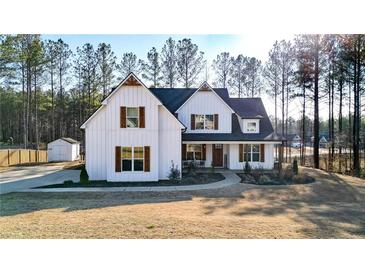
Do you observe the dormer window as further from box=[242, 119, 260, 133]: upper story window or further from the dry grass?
the dry grass

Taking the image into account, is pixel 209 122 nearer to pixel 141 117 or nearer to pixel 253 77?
pixel 141 117

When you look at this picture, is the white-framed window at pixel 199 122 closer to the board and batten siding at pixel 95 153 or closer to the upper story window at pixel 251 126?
the upper story window at pixel 251 126

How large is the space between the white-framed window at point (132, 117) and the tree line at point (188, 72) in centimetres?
696

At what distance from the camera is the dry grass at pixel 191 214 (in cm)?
625

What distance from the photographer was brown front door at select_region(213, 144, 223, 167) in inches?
735

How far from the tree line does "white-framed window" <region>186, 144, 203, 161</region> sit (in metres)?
5.58

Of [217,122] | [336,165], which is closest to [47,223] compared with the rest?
[217,122]

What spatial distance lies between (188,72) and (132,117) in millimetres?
8962

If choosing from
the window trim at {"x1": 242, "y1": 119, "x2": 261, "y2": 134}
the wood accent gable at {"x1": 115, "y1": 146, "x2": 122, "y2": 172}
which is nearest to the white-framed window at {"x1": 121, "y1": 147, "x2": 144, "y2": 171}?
the wood accent gable at {"x1": 115, "y1": 146, "x2": 122, "y2": 172}

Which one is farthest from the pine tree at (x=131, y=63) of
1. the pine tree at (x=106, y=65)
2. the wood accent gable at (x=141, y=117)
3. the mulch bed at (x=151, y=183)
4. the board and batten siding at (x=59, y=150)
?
the mulch bed at (x=151, y=183)

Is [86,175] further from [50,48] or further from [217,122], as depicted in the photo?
[50,48]

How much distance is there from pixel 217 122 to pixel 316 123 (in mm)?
7534

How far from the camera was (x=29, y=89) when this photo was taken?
22.5 meters
